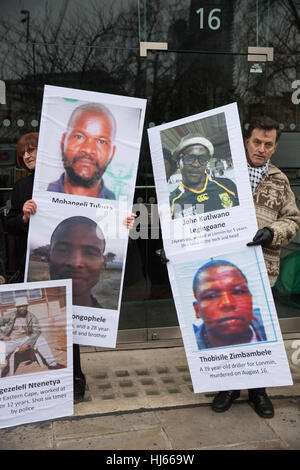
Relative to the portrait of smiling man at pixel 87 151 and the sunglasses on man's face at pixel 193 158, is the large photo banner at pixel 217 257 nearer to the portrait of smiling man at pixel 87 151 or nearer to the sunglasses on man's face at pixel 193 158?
the sunglasses on man's face at pixel 193 158

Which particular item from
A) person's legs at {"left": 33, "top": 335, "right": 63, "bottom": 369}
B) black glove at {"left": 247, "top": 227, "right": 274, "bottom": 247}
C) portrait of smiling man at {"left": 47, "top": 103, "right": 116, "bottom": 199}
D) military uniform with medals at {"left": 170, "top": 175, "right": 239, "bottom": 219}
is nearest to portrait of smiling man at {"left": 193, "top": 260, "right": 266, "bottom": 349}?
black glove at {"left": 247, "top": 227, "right": 274, "bottom": 247}

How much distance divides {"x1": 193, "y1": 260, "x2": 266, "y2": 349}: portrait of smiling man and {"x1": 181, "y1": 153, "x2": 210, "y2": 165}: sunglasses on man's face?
0.64 metres

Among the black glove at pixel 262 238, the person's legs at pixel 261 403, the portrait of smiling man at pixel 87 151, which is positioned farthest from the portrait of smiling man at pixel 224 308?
the portrait of smiling man at pixel 87 151

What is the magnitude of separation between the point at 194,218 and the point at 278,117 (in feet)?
7.27

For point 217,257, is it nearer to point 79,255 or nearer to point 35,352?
Result: point 79,255

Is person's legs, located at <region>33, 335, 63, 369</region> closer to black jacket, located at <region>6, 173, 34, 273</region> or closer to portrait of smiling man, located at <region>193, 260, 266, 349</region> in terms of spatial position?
black jacket, located at <region>6, 173, 34, 273</region>

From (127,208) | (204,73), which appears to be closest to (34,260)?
(127,208)

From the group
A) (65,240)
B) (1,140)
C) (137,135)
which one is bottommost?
(65,240)

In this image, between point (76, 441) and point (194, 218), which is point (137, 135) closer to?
point (194, 218)

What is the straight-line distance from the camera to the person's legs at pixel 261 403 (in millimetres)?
3271

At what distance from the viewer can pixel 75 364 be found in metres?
3.53

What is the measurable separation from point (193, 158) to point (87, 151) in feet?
2.21

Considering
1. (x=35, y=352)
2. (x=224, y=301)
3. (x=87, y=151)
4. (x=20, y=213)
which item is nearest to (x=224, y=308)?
(x=224, y=301)

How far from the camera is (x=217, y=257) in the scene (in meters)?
3.12
